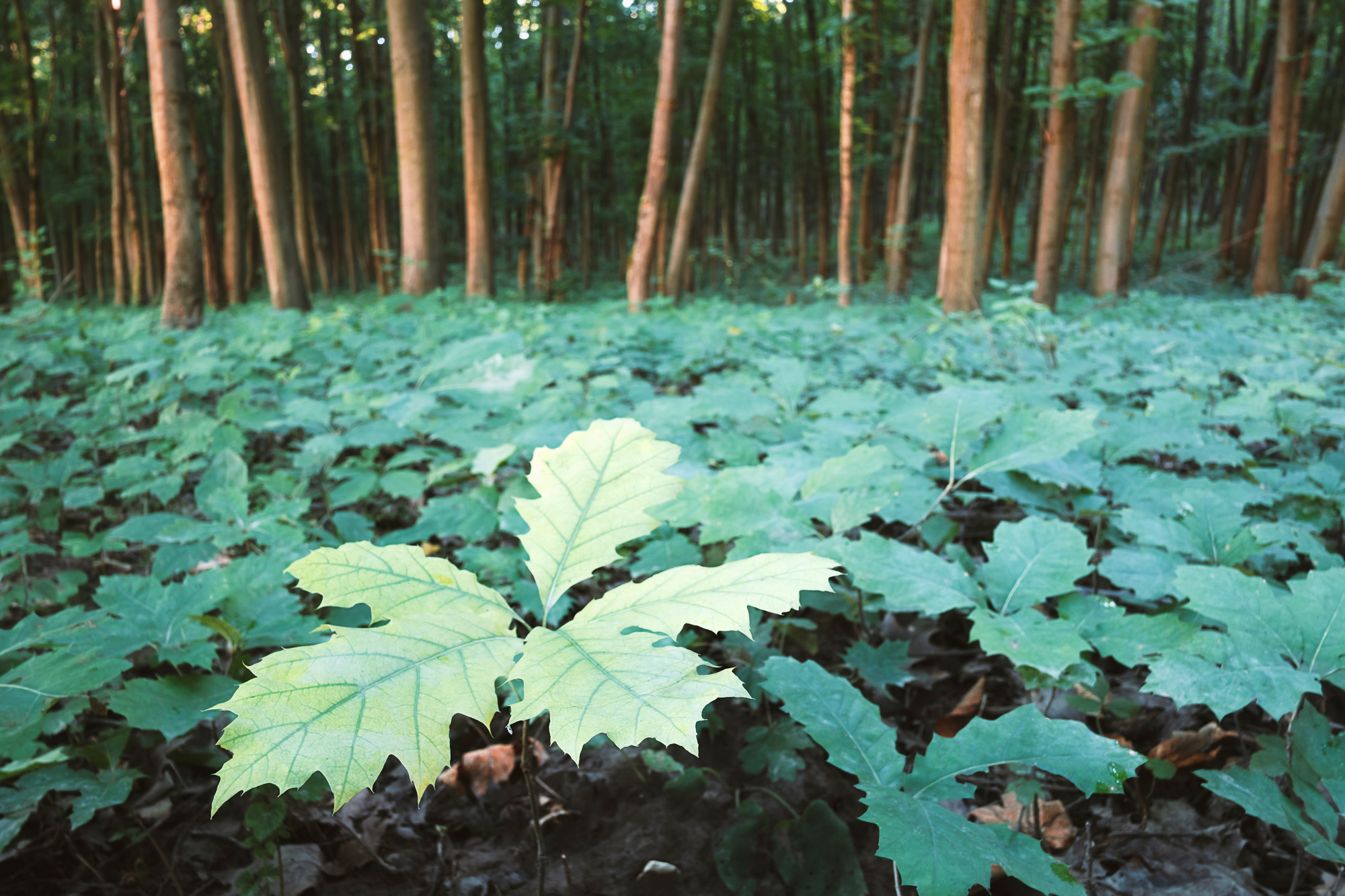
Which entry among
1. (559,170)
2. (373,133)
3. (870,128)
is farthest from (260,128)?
(870,128)

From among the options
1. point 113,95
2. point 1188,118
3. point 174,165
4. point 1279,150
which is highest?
point 1188,118

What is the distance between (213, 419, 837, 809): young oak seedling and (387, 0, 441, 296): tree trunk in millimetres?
8594

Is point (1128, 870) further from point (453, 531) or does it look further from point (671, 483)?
point (453, 531)

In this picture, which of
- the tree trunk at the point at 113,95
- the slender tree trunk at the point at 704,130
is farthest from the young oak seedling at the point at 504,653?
the tree trunk at the point at 113,95

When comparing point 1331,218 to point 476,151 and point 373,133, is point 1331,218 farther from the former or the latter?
point 373,133

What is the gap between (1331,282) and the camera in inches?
374

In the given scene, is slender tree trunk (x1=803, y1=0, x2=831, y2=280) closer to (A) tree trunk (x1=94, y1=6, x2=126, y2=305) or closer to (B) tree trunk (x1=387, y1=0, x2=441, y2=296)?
(B) tree trunk (x1=387, y1=0, x2=441, y2=296)

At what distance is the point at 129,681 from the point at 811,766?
1152mm

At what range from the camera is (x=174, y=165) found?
709cm

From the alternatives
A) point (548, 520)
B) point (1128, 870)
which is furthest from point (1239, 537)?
point (548, 520)

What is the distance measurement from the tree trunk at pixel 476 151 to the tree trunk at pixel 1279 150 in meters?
12.5

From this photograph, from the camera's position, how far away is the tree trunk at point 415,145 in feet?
27.0

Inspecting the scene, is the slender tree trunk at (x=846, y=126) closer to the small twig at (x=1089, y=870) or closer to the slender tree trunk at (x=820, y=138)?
the slender tree trunk at (x=820, y=138)

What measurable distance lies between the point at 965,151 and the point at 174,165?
7.87m
